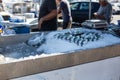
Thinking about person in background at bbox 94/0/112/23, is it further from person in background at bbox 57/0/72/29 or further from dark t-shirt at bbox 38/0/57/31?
dark t-shirt at bbox 38/0/57/31

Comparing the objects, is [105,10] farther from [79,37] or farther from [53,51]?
[53,51]

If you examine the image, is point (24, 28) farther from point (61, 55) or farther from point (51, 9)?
point (61, 55)

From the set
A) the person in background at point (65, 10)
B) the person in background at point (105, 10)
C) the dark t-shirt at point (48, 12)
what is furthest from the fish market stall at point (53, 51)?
the person in background at point (105, 10)

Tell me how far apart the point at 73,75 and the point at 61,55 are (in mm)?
171

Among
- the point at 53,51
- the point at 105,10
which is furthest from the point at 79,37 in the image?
the point at 105,10

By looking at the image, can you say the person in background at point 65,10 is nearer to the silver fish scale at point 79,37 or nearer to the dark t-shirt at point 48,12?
the dark t-shirt at point 48,12

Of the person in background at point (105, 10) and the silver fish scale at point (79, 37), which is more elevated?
the silver fish scale at point (79, 37)

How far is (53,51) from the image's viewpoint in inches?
75.1

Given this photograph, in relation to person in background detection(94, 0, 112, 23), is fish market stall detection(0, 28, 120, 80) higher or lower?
higher

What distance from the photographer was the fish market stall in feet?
5.20

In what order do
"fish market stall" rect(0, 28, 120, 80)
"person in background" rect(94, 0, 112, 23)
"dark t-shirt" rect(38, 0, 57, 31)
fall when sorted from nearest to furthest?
"fish market stall" rect(0, 28, 120, 80)
"dark t-shirt" rect(38, 0, 57, 31)
"person in background" rect(94, 0, 112, 23)

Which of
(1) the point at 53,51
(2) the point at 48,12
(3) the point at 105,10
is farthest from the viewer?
(3) the point at 105,10

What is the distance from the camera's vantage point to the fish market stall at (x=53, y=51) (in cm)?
158

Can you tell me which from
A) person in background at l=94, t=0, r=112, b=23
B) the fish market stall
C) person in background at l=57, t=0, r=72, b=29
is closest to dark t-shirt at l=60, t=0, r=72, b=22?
person in background at l=57, t=0, r=72, b=29
